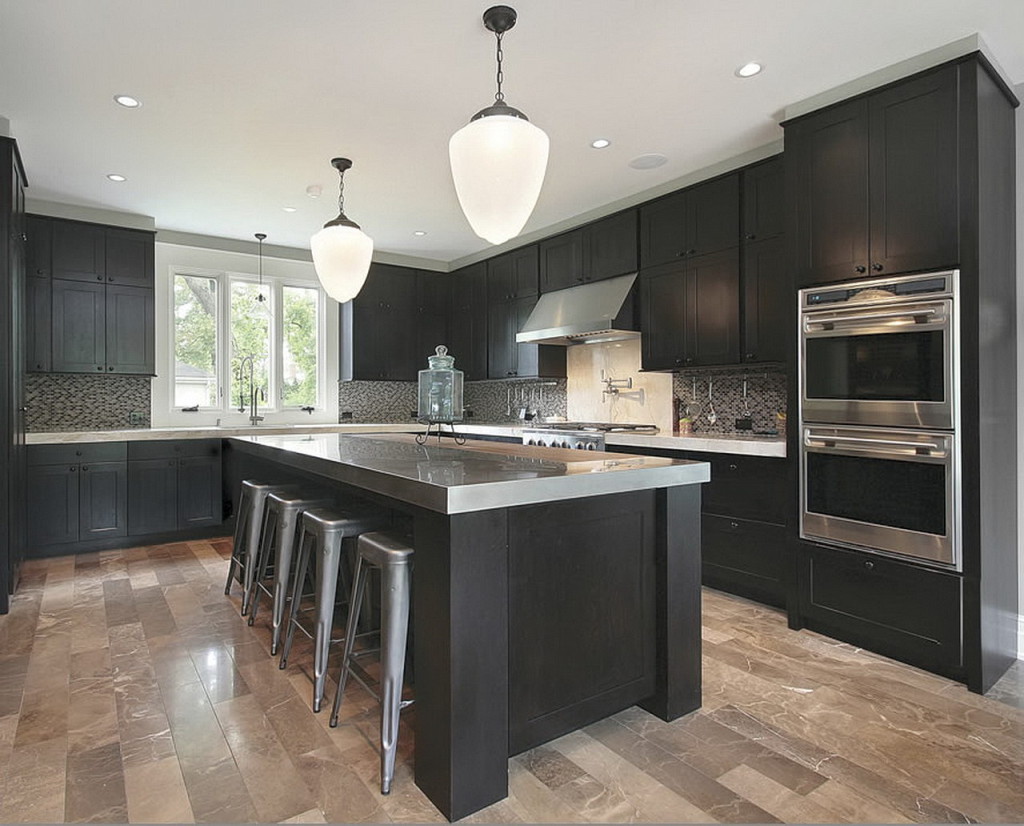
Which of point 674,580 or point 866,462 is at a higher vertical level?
point 866,462

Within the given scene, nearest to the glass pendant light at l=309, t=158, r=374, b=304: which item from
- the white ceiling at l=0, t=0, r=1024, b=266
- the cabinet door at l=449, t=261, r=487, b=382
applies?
the white ceiling at l=0, t=0, r=1024, b=266

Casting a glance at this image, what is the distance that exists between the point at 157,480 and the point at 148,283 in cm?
174

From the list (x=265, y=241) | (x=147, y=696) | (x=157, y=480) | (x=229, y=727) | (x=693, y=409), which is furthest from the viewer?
(x=265, y=241)

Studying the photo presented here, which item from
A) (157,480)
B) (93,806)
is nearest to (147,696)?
(93,806)

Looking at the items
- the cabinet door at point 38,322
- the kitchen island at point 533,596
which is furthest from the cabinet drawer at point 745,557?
the cabinet door at point 38,322

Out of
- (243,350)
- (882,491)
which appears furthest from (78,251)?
(882,491)

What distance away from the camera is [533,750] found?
2.06 meters

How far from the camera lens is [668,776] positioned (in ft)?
6.21

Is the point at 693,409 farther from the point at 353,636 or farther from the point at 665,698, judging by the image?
the point at 353,636

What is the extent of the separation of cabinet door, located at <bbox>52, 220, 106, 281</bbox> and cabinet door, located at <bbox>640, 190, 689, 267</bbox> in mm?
4470

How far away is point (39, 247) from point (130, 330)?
87 centimetres

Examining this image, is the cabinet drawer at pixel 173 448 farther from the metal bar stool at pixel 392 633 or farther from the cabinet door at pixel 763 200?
the cabinet door at pixel 763 200

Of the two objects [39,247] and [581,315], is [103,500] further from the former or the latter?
[581,315]

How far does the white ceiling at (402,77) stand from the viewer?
8.14ft
